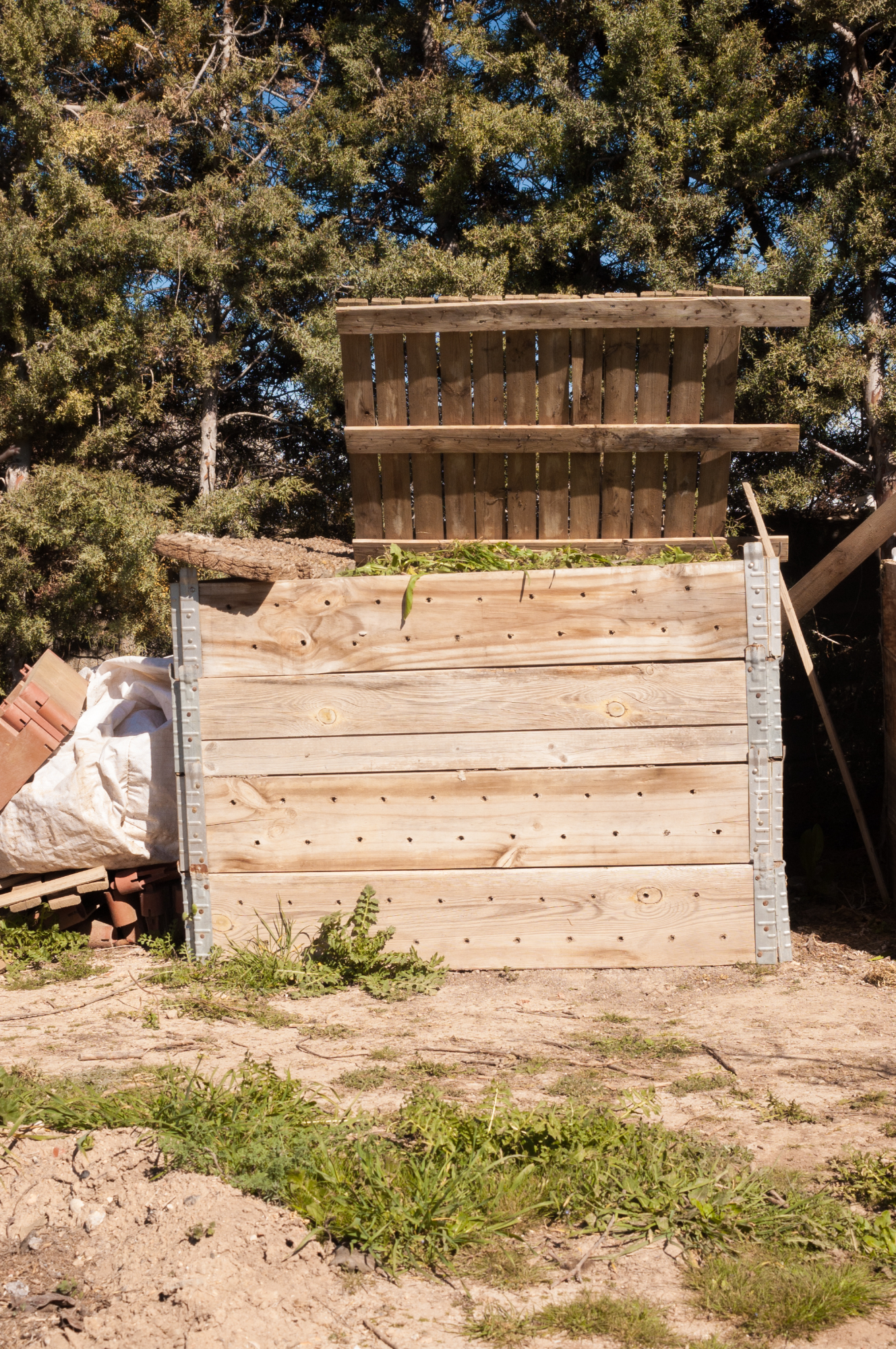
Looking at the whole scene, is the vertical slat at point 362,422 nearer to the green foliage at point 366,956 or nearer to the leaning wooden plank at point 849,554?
the green foliage at point 366,956

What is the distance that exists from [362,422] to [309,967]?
275 centimetres

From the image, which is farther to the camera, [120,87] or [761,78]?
[120,87]

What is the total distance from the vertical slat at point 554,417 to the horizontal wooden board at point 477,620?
0.66 meters

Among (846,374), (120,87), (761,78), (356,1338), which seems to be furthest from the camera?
(120,87)

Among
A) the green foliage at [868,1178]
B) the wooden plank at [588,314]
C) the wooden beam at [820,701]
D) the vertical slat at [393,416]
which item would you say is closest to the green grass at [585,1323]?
the green foliage at [868,1178]

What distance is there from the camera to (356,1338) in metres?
2.11

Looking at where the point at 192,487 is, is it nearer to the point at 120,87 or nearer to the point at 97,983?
the point at 120,87

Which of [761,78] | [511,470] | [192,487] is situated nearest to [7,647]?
[192,487]

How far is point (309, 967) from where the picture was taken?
454 centimetres

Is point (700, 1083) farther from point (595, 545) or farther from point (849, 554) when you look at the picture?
point (849, 554)

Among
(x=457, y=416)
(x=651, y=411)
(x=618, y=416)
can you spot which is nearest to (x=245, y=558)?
(x=457, y=416)

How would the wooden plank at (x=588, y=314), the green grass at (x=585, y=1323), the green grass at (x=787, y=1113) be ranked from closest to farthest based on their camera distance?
1. the green grass at (x=585, y=1323)
2. the green grass at (x=787, y=1113)
3. the wooden plank at (x=588, y=314)

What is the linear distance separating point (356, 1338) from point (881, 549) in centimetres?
553

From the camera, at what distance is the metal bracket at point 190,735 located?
15.3 feet
